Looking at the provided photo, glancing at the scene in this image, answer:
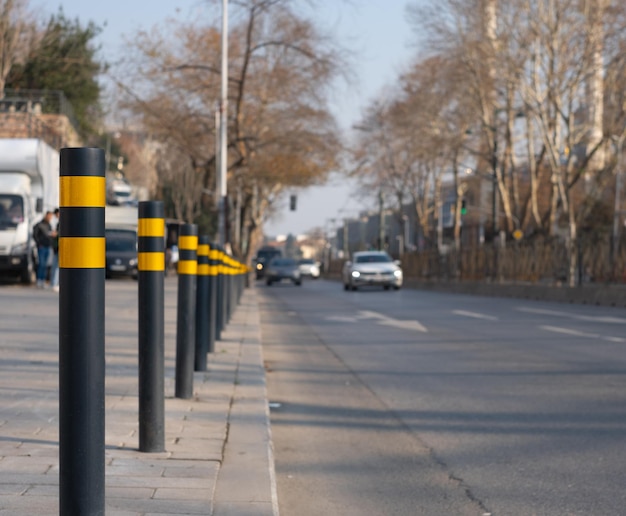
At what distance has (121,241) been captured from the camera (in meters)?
39.1

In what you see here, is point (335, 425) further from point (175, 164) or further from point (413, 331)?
point (175, 164)

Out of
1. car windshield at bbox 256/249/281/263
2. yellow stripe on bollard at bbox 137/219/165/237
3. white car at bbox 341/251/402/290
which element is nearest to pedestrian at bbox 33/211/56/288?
white car at bbox 341/251/402/290

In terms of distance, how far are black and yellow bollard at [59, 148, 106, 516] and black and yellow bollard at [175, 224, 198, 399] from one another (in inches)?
137

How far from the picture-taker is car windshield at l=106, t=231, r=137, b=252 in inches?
1527

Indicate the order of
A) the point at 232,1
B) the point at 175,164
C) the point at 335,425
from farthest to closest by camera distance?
the point at 175,164 < the point at 232,1 < the point at 335,425

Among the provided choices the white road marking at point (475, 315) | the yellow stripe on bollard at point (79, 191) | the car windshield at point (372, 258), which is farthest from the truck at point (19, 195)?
the yellow stripe on bollard at point (79, 191)

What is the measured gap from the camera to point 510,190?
5359 cm

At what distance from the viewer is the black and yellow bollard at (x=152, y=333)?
5.53 meters

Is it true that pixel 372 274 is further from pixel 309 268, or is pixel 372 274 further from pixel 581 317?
pixel 309 268

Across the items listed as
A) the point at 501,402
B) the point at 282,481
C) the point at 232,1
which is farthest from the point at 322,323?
the point at 232,1

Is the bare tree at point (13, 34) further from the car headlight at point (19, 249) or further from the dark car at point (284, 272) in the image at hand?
the car headlight at point (19, 249)

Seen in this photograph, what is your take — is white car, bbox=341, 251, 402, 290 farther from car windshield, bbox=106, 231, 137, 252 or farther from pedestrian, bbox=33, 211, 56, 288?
pedestrian, bbox=33, 211, 56, 288

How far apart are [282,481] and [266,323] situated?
554 inches

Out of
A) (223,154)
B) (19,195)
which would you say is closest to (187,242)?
(19,195)
